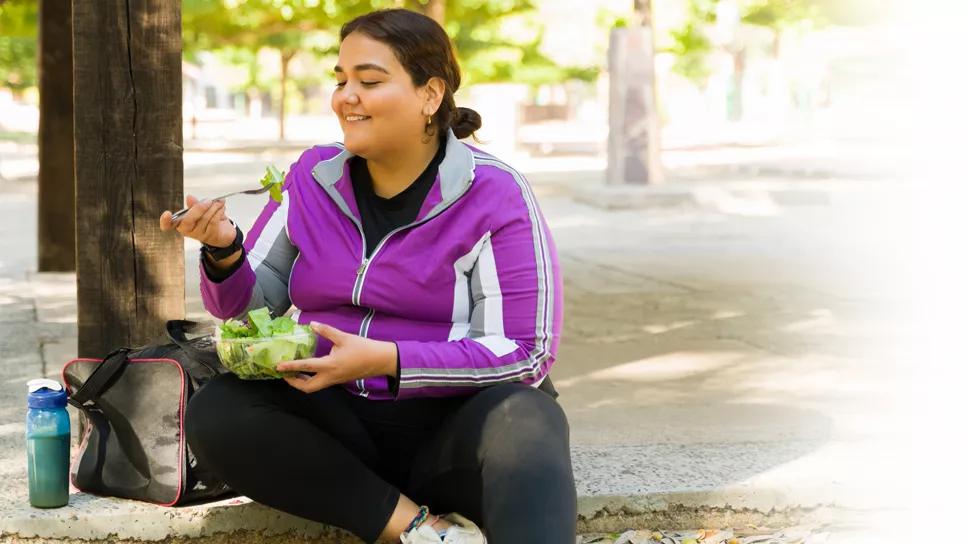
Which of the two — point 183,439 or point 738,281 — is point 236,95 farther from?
point 183,439

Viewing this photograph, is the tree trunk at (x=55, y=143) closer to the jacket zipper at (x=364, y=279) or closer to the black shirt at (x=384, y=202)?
the black shirt at (x=384, y=202)

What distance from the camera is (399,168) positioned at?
3.30m

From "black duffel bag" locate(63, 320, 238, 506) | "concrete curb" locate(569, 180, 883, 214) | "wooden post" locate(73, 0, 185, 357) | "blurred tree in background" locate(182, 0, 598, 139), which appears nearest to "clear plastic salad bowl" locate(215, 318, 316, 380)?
"black duffel bag" locate(63, 320, 238, 506)

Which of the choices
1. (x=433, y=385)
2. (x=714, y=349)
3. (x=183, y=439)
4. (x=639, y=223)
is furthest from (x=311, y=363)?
(x=639, y=223)

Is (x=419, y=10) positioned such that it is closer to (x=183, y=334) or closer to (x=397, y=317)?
(x=183, y=334)

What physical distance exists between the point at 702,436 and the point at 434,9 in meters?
12.9

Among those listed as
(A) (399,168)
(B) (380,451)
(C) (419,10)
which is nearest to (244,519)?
(B) (380,451)

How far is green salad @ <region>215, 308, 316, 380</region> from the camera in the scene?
9.76ft

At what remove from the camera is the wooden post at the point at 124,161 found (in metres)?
3.75

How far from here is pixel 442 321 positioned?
3205mm

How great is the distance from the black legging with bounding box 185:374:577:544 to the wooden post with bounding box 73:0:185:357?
87 cm

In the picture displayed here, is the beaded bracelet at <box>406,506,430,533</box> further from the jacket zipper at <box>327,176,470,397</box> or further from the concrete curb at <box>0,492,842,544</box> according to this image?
the concrete curb at <box>0,492,842,544</box>

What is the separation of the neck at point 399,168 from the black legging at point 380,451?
496 millimetres

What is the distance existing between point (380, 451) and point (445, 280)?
43 centimetres
